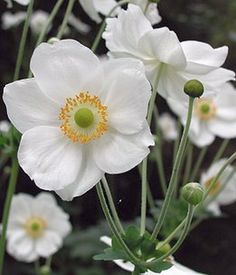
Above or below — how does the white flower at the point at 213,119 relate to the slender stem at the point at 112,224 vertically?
below

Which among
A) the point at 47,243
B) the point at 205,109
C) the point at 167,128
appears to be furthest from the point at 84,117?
the point at 167,128

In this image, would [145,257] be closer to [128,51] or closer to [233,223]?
[128,51]

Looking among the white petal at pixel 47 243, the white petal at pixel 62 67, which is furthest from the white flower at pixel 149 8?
the white petal at pixel 47 243

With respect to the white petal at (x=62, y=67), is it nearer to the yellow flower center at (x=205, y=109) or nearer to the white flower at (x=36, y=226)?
the yellow flower center at (x=205, y=109)

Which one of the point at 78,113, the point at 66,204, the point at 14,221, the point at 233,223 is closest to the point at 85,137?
the point at 78,113

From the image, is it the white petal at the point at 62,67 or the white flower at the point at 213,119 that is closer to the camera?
the white petal at the point at 62,67

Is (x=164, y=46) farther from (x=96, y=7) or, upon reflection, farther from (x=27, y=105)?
(x=96, y=7)
